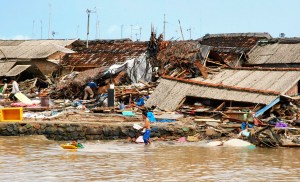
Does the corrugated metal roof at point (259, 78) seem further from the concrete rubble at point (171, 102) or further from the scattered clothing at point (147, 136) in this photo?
the scattered clothing at point (147, 136)

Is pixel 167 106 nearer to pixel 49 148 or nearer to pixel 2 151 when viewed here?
pixel 49 148

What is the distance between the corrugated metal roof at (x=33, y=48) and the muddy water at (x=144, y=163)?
15329 mm

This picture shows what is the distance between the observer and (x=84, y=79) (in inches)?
1065

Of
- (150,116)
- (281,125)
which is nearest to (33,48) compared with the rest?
(150,116)

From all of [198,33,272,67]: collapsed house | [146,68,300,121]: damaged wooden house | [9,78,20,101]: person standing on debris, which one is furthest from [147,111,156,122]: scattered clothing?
[198,33,272,67]: collapsed house

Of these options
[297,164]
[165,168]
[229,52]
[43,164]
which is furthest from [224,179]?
[229,52]

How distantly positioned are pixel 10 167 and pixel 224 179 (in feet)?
14.8

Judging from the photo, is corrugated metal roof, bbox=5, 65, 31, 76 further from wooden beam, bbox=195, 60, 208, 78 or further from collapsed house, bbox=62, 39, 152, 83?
wooden beam, bbox=195, 60, 208, 78

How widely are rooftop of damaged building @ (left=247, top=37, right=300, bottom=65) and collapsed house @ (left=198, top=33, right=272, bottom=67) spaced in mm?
392

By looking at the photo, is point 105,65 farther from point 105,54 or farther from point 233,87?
point 233,87

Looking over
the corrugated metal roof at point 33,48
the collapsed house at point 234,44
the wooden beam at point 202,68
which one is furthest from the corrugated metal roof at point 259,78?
the corrugated metal roof at point 33,48

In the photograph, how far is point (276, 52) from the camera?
1157 inches

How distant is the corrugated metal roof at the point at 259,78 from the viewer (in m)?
21.7

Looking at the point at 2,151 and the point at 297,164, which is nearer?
the point at 297,164
